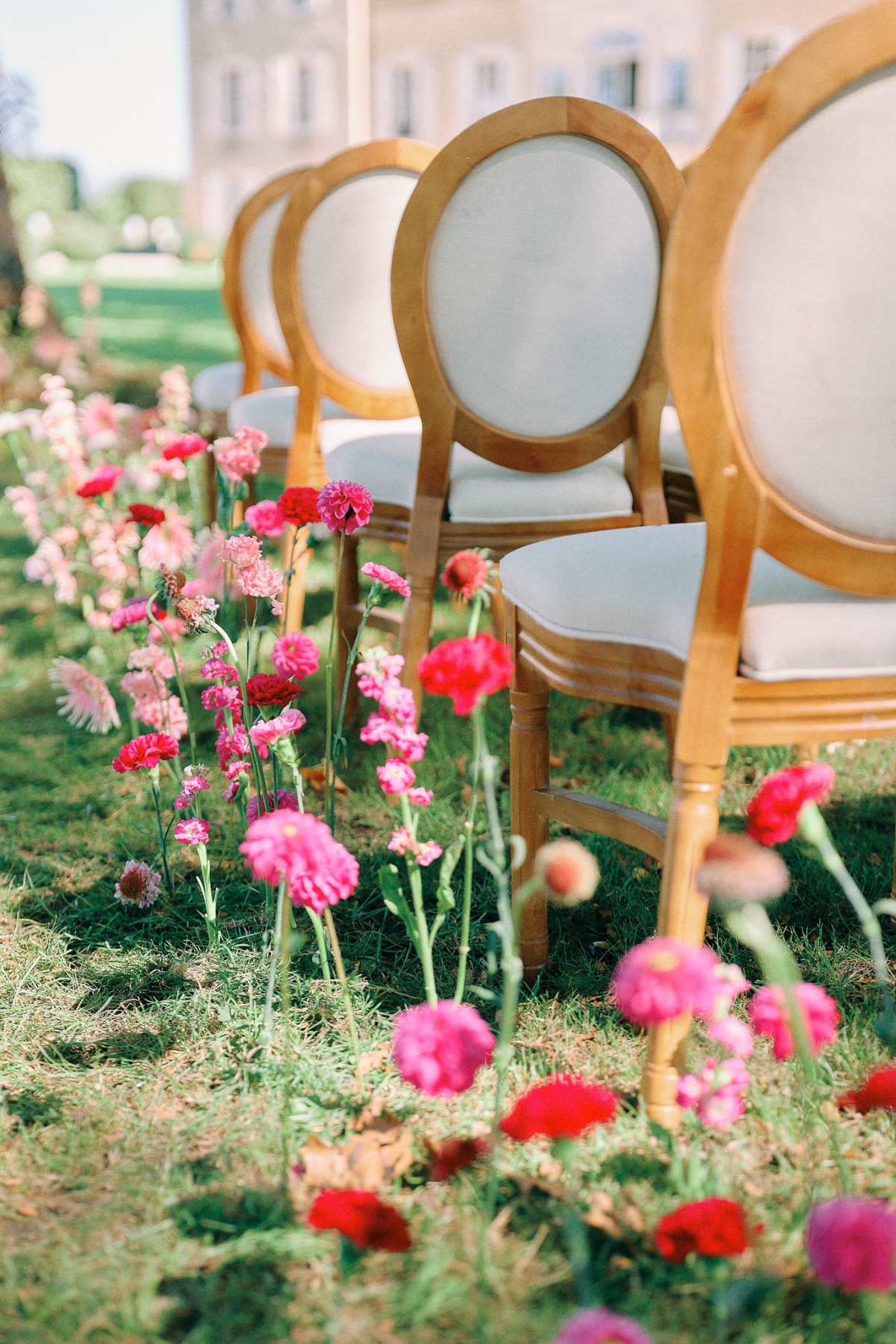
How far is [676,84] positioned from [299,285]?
18.3 m

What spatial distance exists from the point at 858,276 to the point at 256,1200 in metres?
1.10

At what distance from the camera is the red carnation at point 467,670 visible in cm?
107

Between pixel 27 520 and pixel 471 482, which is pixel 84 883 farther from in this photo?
pixel 27 520

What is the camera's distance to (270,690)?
151 cm

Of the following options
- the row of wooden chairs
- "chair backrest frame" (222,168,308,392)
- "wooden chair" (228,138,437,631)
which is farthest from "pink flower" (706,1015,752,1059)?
"chair backrest frame" (222,168,308,392)

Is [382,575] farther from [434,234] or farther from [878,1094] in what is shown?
[878,1094]

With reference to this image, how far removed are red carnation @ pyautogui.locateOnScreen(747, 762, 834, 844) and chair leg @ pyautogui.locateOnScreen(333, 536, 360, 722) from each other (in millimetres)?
1558

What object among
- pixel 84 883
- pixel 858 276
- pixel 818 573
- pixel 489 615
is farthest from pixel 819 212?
pixel 489 615

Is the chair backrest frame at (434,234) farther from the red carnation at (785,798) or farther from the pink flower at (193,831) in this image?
the red carnation at (785,798)

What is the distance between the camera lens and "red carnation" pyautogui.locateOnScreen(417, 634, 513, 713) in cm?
107

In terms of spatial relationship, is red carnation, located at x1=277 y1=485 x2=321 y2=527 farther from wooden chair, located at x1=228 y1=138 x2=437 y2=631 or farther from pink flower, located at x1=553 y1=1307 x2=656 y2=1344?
pink flower, located at x1=553 y1=1307 x2=656 y2=1344

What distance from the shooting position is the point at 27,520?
3307mm

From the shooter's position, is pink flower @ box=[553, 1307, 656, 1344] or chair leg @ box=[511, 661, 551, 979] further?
chair leg @ box=[511, 661, 551, 979]

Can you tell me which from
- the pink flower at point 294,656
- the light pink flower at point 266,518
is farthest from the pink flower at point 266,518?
the pink flower at point 294,656
